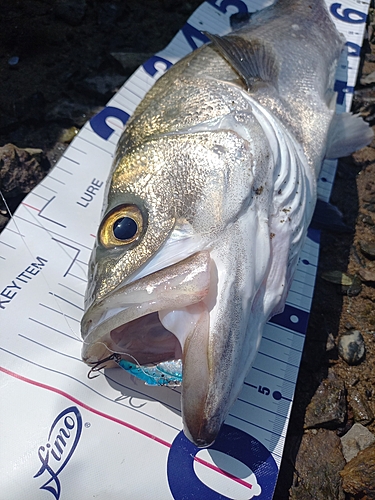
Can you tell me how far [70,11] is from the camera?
343 cm

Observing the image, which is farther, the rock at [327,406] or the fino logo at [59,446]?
the rock at [327,406]

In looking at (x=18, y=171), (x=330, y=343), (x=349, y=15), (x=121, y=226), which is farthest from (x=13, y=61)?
(x=330, y=343)

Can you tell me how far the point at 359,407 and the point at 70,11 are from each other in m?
3.53

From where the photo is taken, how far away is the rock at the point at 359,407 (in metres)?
2.10

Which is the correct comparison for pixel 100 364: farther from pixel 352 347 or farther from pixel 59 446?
pixel 352 347

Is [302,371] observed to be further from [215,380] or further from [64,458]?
[64,458]

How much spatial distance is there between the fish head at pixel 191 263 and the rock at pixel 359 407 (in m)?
0.93

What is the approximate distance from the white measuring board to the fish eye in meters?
0.70

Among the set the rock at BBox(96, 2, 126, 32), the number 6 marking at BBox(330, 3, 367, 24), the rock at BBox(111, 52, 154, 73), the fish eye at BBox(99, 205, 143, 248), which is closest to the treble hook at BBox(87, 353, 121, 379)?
the fish eye at BBox(99, 205, 143, 248)

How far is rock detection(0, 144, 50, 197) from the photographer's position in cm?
251

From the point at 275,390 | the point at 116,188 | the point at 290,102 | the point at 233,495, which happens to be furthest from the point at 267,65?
the point at 233,495

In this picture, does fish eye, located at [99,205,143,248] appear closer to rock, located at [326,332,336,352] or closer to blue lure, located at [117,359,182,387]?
blue lure, located at [117,359,182,387]

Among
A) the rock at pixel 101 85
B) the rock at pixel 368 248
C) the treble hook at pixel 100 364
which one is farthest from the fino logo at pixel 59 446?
the rock at pixel 101 85

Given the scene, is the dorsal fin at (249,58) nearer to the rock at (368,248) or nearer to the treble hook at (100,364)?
the rock at (368,248)
